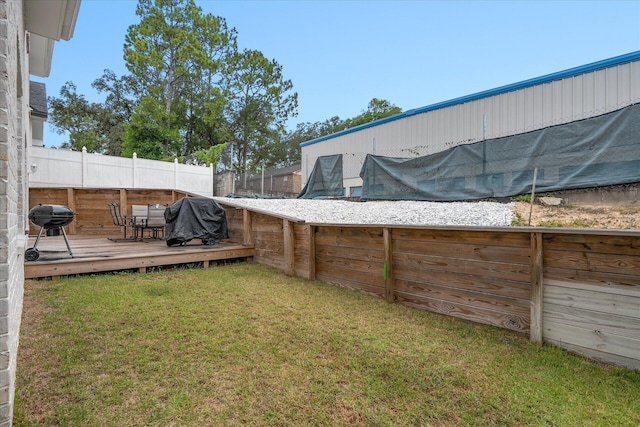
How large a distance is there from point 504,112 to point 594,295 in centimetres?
693

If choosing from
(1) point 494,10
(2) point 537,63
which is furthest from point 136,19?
(2) point 537,63

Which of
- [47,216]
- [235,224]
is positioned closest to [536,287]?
[47,216]

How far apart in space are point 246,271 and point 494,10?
9.88 meters

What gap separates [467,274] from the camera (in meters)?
2.86

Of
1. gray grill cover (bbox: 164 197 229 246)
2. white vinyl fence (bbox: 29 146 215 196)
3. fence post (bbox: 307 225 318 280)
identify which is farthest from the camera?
white vinyl fence (bbox: 29 146 215 196)

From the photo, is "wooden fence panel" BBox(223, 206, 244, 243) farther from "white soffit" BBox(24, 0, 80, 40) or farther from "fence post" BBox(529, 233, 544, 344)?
"fence post" BBox(529, 233, 544, 344)

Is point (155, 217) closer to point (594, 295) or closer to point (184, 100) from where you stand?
point (594, 295)

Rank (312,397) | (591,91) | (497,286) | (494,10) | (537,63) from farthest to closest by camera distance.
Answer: (537,63), (494,10), (591,91), (497,286), (312,397)

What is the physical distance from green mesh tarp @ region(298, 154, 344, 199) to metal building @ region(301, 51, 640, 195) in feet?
1.11

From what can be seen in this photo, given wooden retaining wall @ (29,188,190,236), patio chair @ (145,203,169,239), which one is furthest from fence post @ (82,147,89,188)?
patio chair @ (145,203,169,239)

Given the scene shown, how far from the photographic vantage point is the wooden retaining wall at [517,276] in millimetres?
2064

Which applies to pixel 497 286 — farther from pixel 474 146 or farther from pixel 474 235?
pixel 474 146

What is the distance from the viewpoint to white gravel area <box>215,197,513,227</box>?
205 inches

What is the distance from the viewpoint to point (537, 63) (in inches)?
378
